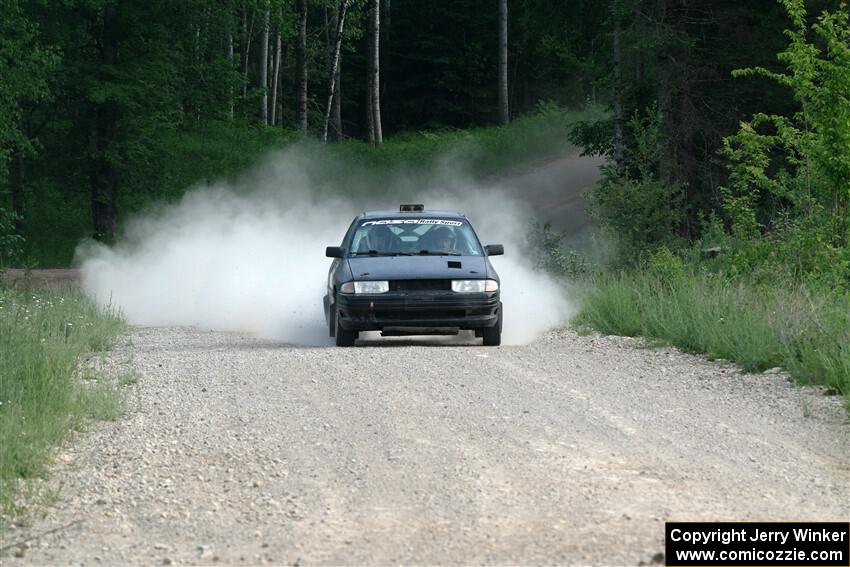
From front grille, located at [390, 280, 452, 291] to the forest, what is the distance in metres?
2.60

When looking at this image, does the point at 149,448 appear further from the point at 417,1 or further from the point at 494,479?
the point at 417,1

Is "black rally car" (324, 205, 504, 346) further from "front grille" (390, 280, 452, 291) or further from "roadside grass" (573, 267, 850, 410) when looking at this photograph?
"roadside grass" (573, 267, 850, 410)

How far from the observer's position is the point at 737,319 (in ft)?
50.5

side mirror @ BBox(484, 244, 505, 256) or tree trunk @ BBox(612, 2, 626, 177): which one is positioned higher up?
tree trunk @ BBox(612, 2, 626, 177)

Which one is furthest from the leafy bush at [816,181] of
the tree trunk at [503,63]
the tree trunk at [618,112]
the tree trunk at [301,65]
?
the tree trunk at [503,63]

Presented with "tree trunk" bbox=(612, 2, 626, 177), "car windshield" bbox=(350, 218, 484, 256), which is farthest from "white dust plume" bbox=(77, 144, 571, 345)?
"tree trunk" bbox=(612, 2, 626, 177)

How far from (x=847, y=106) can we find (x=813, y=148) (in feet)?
2.37

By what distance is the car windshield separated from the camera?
1764 centimetres

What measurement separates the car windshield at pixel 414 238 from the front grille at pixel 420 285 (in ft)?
3.88

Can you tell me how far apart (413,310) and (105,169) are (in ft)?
80.1

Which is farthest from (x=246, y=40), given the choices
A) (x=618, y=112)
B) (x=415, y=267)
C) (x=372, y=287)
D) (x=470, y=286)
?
(x=470, y=286)

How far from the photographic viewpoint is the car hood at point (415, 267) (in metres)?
16.4

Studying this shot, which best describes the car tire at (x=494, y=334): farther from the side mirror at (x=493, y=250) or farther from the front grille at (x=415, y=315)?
the side mirror at (x=493, y=250)

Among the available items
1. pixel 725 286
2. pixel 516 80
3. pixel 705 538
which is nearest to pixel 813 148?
pixel 725 286
